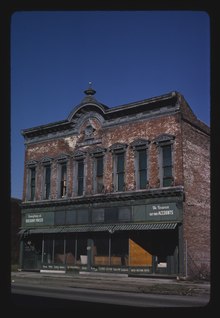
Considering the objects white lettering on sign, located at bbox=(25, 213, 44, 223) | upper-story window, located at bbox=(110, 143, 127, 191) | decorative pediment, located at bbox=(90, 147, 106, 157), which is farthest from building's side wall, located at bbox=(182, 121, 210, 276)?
white lettering on sign, located at bbox=(25, 213, 44, 223)

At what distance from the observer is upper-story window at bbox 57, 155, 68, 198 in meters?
25.3

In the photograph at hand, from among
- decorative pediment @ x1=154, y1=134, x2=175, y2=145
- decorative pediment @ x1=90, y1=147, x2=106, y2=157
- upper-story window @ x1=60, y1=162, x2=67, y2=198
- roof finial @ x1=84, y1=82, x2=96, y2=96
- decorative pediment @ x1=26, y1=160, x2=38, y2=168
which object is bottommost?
upper-story window @ x1=60, y1=162, x2=67, y2=198

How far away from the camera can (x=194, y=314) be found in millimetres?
2023

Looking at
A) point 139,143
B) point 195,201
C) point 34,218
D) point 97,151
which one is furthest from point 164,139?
point 34,218

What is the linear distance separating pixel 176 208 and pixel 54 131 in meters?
10.4

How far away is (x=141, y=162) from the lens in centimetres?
2188

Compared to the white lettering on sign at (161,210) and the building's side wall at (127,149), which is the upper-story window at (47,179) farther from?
the white lettering on sign at (161,210)

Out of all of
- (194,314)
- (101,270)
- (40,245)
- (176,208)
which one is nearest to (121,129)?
(176,208)

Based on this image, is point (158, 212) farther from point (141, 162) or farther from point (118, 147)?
Result: point (118, 147)

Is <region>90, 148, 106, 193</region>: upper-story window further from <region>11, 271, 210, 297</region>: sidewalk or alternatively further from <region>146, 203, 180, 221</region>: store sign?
<region>11, 271, 210, 297</region>: sidewalk

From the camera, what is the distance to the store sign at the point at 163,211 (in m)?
19.8

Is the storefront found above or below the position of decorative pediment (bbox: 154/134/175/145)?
below

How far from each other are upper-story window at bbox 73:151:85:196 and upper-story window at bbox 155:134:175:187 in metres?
5.40
